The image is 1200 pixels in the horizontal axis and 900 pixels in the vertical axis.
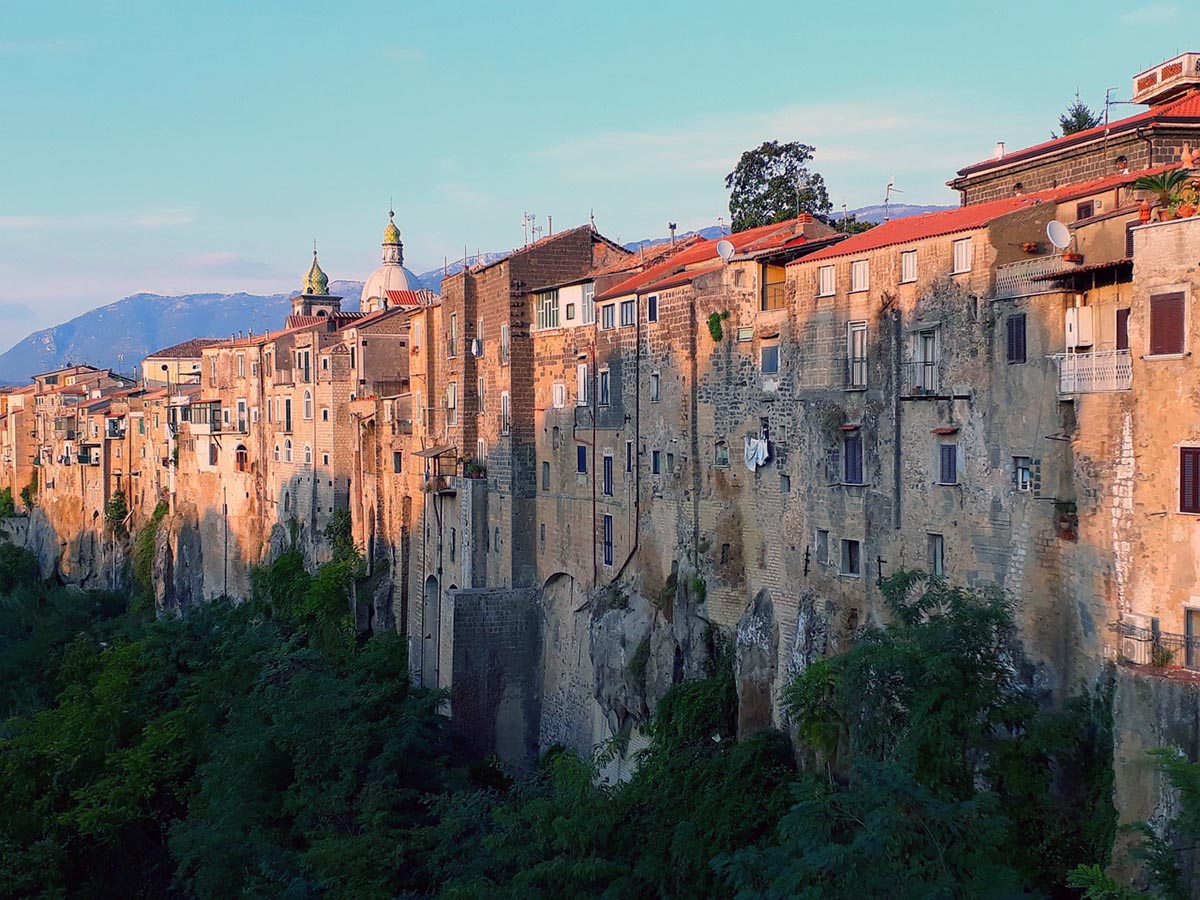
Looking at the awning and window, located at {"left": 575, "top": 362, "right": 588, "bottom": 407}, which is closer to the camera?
window, located at {"left": 575, "top": 362, "right": 588, "bottom": 407}

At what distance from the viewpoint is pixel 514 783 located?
34906 mm

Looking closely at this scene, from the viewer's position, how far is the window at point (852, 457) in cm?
2725

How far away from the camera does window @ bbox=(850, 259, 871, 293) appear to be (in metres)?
27.0

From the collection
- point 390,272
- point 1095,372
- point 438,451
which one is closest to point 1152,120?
point 1095,372

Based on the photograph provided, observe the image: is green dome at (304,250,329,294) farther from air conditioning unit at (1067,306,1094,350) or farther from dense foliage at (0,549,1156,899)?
air conditioning unit at (1067,306,1094,350)

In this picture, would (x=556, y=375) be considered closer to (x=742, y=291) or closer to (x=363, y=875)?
(x=742, y=291)

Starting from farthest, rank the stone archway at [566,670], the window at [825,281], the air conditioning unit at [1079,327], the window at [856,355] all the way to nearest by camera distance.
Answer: the stone archway at [566,670] < the window at [825,281] < the window at [856,355] < the air conditioning unit at [1079,327]

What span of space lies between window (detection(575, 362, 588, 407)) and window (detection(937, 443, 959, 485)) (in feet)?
52.9

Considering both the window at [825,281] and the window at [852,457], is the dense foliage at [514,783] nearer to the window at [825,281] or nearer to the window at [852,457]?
the window at [852,457]

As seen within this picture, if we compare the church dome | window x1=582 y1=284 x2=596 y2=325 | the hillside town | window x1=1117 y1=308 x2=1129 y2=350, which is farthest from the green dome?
window x1=1117 y1=308 x2=1129 y2=350

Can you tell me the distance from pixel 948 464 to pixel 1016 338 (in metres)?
2.97

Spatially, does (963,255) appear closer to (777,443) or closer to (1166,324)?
(1166,324)

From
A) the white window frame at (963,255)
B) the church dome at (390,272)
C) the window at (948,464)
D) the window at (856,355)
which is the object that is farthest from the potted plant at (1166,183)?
the church dome at (390,272)

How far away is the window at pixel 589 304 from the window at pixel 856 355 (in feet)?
43.2
